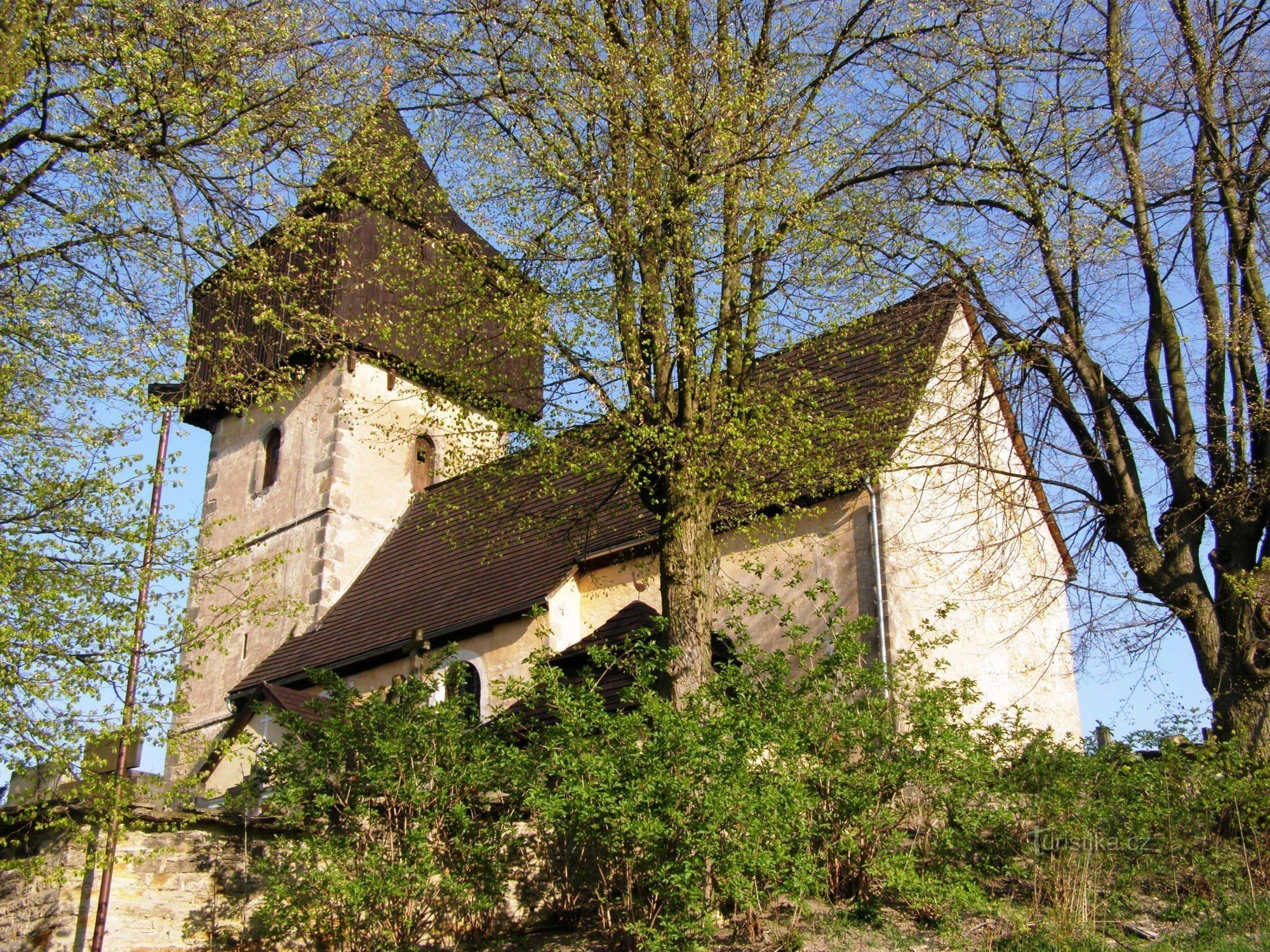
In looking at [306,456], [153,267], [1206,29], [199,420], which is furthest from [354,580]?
[1206,29]

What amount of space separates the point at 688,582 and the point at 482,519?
879 cm

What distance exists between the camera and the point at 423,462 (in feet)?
69.6

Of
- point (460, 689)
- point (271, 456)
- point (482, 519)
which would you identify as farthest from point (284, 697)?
point (271, 456)

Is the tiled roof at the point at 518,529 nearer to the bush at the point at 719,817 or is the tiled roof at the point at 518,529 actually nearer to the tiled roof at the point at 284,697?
the tiled roof at the point at 284,697

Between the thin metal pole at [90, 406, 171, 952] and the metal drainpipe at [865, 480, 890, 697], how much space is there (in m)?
6.60

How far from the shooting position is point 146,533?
29.9ft

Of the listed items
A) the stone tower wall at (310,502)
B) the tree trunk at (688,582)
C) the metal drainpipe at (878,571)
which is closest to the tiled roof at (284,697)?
the stone tower wall at (310,502)

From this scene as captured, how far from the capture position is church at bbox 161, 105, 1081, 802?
1127cm

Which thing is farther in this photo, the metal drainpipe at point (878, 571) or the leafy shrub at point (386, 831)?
the metal drainpipe at point (878, 571)

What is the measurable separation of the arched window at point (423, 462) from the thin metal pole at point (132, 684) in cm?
1092

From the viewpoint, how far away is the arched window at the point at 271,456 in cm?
2122

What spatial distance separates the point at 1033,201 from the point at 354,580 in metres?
12.5

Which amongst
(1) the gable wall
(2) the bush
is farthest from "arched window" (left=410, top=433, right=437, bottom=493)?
(2) the bush

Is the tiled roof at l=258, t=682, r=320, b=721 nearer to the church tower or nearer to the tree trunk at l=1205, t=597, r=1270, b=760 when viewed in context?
the church tower
